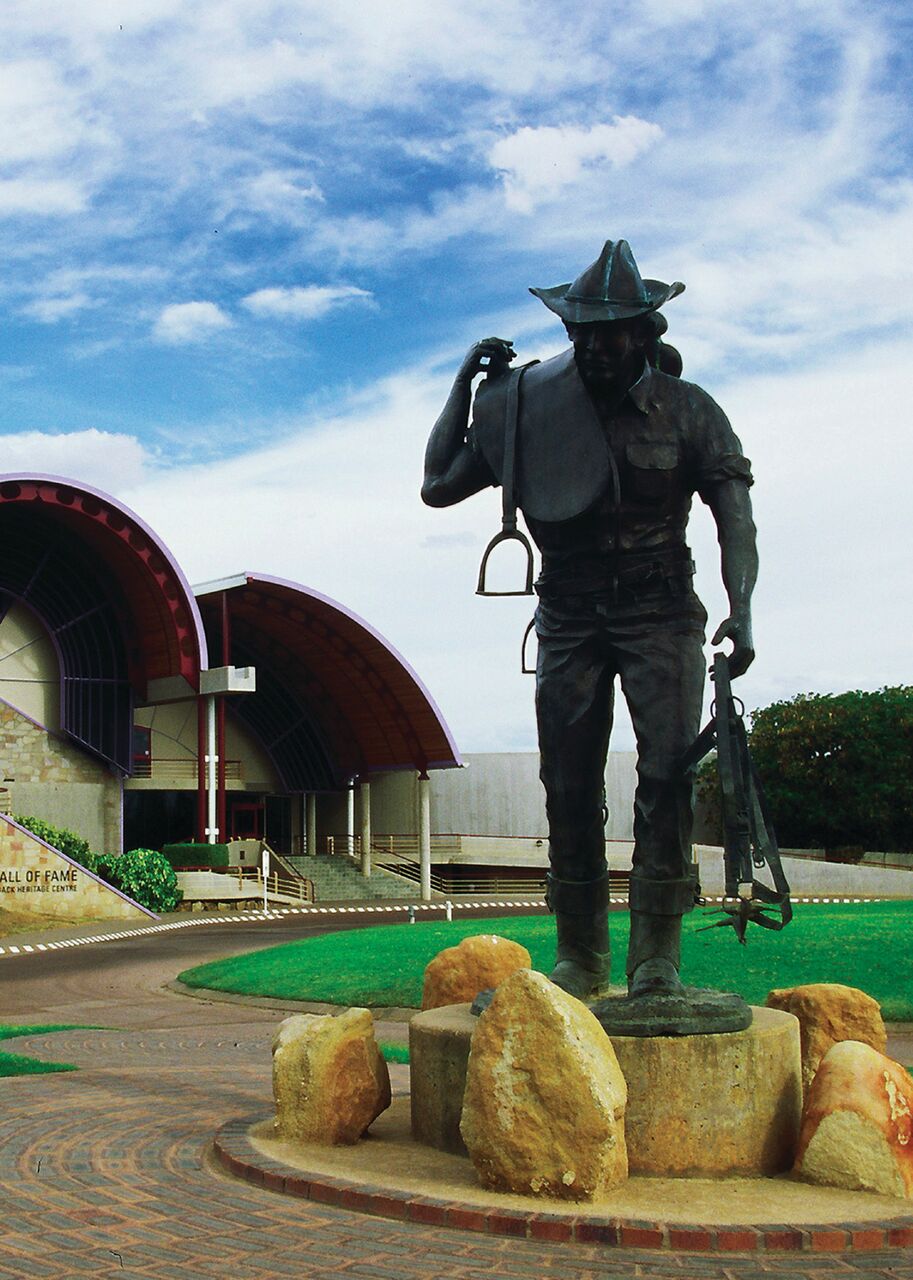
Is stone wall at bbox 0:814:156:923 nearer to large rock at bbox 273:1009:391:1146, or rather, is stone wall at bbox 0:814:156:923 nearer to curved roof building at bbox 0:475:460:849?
curved roof building at bbox 0:475:460:849

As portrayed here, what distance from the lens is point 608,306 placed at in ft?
18.8

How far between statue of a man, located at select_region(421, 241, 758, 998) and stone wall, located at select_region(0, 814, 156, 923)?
77.7 ft

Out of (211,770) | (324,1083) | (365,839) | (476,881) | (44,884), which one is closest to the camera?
(324,1083)

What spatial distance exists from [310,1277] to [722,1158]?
1.87 metres

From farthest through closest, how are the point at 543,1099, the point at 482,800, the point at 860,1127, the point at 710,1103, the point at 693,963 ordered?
1. the point at 482,800
2. the point at 693,963
3. the point at 710,1103
4. the point at 860,1127
5. the point at 543,1099

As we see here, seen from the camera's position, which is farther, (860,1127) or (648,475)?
(648,475)

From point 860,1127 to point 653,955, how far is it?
1126 mm

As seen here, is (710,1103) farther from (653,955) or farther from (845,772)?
(845,772)

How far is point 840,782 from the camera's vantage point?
44.6 meters

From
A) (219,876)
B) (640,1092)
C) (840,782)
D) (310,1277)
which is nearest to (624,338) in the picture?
(640,1092)

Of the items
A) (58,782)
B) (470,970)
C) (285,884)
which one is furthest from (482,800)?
(470,970)

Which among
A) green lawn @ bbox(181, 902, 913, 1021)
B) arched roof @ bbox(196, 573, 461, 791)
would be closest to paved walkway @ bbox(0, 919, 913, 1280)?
green lawn @ bbox(181, 902, 913, 1021)

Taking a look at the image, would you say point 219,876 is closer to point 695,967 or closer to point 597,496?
point 695,967

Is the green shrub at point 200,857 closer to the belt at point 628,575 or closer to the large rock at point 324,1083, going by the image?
the large rock at point 324,1083
